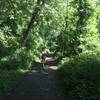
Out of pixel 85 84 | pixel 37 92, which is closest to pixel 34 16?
pixel 37 92

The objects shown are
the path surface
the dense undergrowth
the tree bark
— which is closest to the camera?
the dense undergrowth

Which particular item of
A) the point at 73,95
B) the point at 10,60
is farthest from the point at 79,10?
the point at 73,95

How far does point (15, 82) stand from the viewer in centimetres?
1509

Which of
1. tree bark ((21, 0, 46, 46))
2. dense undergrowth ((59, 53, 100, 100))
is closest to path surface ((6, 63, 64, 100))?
dense undergrowth ((59, 53, 100, 100))

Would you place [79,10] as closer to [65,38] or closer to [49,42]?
[65,38]

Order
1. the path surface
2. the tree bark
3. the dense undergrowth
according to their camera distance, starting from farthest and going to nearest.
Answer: the tree bark, the path surface, the dense undergrowth

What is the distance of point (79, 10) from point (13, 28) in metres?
6.90

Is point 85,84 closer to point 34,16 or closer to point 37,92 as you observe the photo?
point 37,92

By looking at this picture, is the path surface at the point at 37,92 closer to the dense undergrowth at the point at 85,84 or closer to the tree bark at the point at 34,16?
the dense undergrowth at the point at 85,84

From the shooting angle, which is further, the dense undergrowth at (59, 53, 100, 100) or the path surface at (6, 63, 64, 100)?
the path surface at (6, 63, 64, 100)

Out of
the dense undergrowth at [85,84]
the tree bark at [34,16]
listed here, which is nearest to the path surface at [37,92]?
the dense undergrowth at [85,84]

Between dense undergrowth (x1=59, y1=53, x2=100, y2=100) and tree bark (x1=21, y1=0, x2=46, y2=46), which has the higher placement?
tree bark (x1=21, y1=0, x2=46, y2=46)

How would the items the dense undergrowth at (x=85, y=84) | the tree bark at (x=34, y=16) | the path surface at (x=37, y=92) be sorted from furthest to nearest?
the tree bark at (x=34, y=16) < the path surface at (x=37, y=92) < the dense undergrowth at (x=85, y=84)

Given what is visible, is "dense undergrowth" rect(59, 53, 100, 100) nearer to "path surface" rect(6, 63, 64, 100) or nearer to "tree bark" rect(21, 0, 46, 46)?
"path surface" rect(6, 63, 64, 100)
